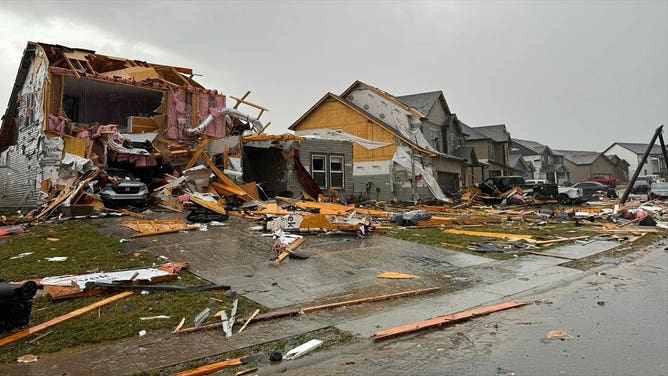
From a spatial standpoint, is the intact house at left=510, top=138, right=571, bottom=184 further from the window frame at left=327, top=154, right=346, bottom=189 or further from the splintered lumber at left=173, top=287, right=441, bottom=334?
the splintered lumber at left=173, top=287, right=441, bottom=334

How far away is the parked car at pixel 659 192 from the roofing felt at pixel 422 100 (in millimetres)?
17078

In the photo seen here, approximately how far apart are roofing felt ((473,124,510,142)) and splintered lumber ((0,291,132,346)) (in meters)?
47.6

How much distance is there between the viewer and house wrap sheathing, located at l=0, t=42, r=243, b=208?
1591 cm

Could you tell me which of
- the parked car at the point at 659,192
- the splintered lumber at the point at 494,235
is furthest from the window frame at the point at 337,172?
the parked car at the point at 659,192

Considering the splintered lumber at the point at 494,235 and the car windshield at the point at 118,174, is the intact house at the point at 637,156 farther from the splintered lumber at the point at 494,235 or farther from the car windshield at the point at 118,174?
the car windshield at the point at 118,174

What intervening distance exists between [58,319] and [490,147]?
4687 cm

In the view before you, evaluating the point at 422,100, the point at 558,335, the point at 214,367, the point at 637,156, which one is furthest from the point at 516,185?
the point at 637,156

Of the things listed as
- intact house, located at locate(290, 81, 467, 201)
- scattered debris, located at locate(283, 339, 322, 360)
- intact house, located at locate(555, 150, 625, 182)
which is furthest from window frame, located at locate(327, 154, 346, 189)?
intact house, located at locate(555, 150, 625, 182)

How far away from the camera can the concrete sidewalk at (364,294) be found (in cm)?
370

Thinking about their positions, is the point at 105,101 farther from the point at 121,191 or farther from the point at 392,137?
the point at 392,137

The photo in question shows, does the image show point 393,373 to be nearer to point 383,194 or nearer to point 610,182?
point 383,194

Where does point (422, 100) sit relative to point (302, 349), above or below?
above

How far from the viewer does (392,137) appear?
29406 mm

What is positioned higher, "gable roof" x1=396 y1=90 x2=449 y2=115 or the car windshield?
"gable roof" x1=396 y1=90 x2=449 y2=115
